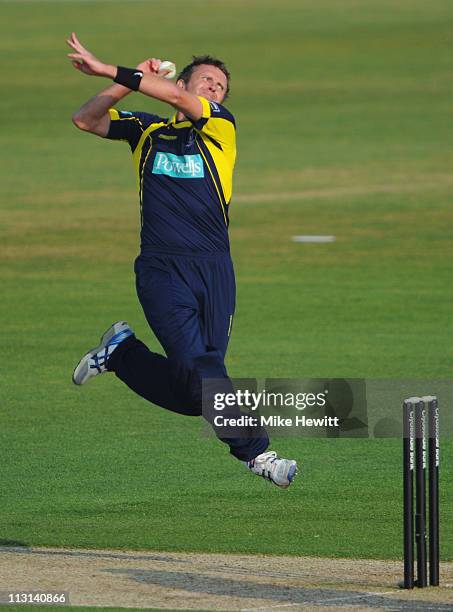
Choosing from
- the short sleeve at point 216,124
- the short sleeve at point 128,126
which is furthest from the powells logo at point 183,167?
the short sleeve at point 128,126

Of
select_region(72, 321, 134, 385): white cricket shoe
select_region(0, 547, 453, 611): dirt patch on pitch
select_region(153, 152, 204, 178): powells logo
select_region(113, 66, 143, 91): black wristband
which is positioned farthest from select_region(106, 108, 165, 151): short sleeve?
select_region(0, 547, 453, 611): dirt patch on pitch

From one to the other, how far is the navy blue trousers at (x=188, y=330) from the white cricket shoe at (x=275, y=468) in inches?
2.0

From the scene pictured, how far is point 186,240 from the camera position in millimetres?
8953

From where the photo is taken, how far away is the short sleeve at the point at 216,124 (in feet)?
28.9

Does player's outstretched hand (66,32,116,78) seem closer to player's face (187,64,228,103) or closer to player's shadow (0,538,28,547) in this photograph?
player's face (187,64,228,103)

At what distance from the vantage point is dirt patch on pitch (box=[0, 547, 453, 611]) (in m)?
7.96

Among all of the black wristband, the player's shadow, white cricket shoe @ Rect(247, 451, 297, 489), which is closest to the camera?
the black wristband

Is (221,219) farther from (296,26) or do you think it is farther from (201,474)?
(296,26)

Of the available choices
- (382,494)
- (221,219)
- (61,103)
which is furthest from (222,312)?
(61,103)

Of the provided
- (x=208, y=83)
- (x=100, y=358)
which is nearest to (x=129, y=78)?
(x=208, y=83)

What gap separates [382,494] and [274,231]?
47.1ft

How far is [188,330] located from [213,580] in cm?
135

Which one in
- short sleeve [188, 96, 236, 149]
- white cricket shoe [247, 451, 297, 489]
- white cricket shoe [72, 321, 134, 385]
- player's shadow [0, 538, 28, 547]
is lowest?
player's shadow [0, 538, 28, 547]

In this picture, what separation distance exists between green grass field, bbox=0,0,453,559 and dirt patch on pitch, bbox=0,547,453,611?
287mm
